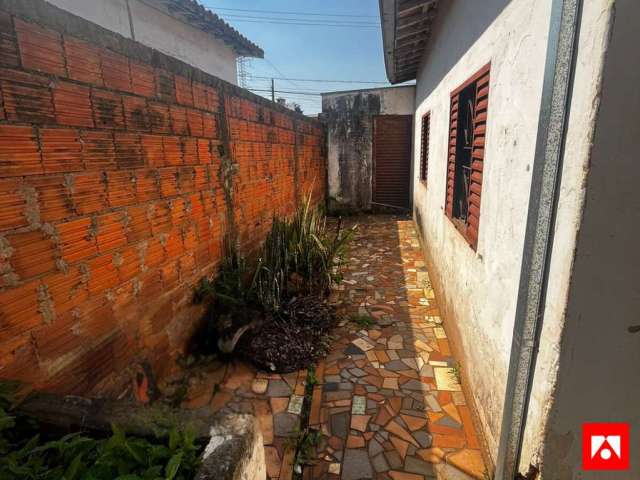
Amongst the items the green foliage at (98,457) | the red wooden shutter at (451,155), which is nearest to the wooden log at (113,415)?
the green foliage at (98,457)

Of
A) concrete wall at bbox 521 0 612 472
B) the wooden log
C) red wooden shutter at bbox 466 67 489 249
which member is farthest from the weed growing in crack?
the wooden log

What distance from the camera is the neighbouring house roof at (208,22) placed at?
484 cm

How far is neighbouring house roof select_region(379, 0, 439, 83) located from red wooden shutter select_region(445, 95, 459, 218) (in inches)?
45.9

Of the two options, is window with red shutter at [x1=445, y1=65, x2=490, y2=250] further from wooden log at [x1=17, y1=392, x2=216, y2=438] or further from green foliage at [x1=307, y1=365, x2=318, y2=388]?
wooden log at [x1=17, y1=392, x2=216, y2=438]

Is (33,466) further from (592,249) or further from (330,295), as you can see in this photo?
(330,295)

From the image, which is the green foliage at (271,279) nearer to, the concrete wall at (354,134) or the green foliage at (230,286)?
the green foliage at (230,286)

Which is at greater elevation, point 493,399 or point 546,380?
point 546,380

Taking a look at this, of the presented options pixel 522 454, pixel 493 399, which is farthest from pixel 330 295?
pixel 522 454

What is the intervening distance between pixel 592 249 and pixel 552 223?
0.47 ft

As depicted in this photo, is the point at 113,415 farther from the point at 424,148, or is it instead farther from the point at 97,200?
the point at 424,148

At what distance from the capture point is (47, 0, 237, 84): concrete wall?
12.7 feet

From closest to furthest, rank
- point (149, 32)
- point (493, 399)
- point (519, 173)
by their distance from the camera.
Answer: point (519, 173)
point (493, 399)
point (149, 32)

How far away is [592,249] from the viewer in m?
0.95

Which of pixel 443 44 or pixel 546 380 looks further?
pixel 443 44
